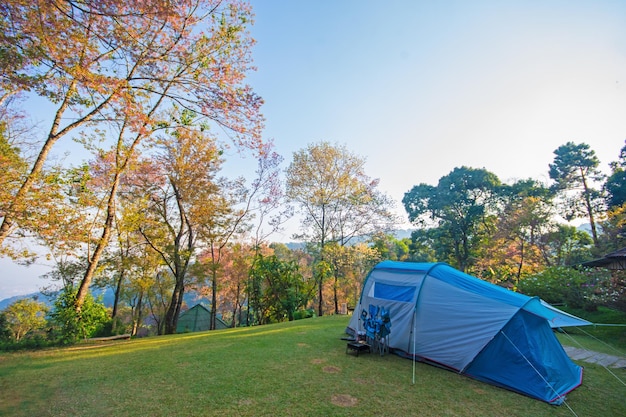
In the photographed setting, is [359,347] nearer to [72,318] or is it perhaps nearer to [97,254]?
[72,318]

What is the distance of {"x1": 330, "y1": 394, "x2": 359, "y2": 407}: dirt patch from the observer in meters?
3.55

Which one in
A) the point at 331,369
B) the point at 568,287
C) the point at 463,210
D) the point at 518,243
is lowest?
the point at 331,369

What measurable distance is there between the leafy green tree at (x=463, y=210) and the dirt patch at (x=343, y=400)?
20245 mm

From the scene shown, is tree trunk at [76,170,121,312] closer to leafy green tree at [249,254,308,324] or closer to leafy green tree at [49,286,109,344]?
leafy green tree at [49,286,109,344]

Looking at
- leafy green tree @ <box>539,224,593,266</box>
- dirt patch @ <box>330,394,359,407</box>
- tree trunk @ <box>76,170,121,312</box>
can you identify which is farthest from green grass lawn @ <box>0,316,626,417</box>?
leafy green tree @ <box>539,224,593,266</box>

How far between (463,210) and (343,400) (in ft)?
71.4

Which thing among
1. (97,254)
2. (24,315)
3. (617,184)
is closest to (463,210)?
(617,184)

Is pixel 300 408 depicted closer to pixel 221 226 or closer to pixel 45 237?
pixel 45 237

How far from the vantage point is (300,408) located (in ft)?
11.2

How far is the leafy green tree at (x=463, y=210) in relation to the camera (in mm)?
21297

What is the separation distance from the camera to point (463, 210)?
21.9 metres

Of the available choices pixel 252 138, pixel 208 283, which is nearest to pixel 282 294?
pixel 208 283

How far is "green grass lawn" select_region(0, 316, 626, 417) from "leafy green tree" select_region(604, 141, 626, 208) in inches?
707

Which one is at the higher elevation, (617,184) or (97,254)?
(617,184)
